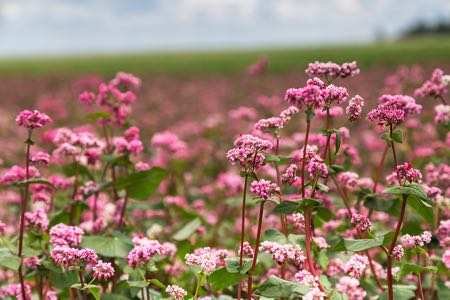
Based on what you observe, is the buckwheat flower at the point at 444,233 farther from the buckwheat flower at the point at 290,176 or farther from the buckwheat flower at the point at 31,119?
the buckwheat flower at the point at 31,119

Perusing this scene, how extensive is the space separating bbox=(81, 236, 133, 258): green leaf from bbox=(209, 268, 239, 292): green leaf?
0.69 meters

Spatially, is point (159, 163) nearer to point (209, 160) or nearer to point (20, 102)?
point (209, 160)

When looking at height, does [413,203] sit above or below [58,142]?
below

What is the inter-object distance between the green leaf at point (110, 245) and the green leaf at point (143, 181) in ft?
1.83

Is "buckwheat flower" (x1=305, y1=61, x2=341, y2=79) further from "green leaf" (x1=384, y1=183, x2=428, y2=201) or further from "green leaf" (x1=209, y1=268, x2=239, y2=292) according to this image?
"green leaf" (x1=209, y1=268, x2=239, y2=292)

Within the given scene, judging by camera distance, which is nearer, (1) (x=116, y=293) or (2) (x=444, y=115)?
(1) (x=116, y=293)

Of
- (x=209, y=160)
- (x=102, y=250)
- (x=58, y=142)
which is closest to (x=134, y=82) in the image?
(x=58, y=142)

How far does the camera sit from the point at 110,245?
12.1 ft

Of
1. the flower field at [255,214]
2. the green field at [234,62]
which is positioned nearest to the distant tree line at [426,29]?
the green field at [234,62]

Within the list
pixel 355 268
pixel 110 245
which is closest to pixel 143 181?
pixel 110 245

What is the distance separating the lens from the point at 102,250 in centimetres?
361

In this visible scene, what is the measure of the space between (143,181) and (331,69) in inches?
68.8

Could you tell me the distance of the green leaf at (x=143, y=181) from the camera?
4289 mm

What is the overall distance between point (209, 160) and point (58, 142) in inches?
260
